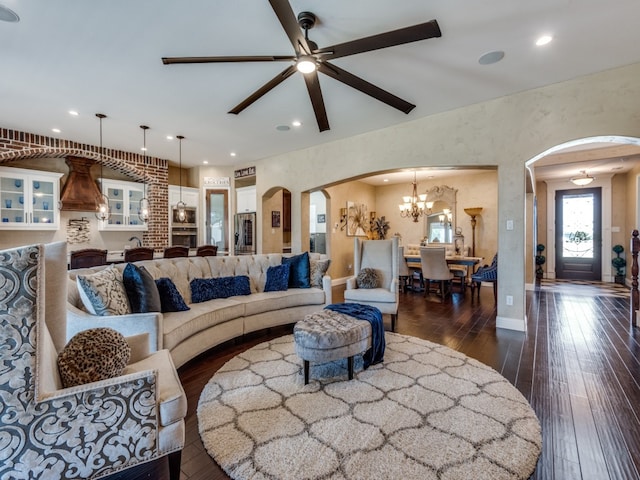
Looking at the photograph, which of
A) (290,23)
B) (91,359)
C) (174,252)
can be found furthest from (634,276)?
(174,252)

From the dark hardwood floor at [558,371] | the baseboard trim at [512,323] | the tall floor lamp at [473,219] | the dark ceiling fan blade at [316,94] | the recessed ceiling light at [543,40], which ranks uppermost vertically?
the recessed ceiling light at [543,40]

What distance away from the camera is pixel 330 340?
2.38 metres

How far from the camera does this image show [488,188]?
7.27 metres

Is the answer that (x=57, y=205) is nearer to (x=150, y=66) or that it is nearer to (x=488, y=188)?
(x=150, y=66)

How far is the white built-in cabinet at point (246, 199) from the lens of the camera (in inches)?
282

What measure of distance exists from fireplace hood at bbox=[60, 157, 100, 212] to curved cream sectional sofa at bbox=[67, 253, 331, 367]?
11.9 feet

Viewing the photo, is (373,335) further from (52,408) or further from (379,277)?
(52,408)

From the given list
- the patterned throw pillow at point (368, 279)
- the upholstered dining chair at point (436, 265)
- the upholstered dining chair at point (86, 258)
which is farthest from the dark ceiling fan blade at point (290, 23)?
the upholstered dining chair at point (436, 265)

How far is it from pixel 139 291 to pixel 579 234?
32.5ft

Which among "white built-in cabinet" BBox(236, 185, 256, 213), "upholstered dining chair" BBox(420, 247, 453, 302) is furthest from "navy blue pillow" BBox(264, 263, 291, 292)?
"white built-in cabinet" BBox(236, 185, 256, 213)

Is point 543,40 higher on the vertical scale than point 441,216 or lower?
higher

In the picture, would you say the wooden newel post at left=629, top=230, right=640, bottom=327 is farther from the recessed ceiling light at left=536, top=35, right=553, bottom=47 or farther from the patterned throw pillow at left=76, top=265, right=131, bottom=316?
the patterned throw pillow at left=76, top=265, right=131, bottom=316

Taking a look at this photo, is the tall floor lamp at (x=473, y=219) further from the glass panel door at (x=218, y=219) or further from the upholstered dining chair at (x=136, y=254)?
the upholstered dining chair at (x=136, y=254)

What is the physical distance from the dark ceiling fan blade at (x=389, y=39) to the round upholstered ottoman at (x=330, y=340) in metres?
2.15
